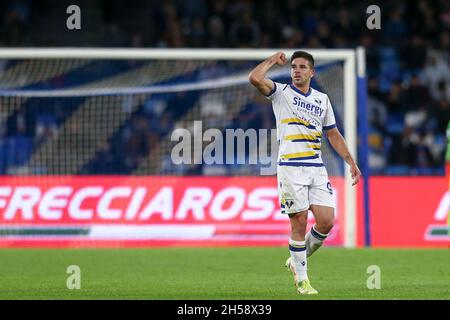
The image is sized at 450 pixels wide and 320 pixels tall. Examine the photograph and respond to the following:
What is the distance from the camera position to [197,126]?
18406 mm

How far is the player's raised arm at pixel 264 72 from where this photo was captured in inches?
379

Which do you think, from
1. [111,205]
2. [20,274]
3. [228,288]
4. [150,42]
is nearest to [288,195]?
[228,288]

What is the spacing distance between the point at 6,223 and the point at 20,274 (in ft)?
16.6

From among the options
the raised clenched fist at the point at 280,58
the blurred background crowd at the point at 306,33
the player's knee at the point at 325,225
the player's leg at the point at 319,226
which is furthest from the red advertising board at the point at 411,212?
the raised clenched fist at the point at 280,58

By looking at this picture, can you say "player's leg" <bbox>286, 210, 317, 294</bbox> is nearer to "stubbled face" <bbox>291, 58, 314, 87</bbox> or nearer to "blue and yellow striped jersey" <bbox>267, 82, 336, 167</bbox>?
"blue and yellow striped jersey" <bbox>267, 82, 336, 167</bbox>

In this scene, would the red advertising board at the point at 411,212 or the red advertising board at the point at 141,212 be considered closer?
the red advertising board at the point at 141,212

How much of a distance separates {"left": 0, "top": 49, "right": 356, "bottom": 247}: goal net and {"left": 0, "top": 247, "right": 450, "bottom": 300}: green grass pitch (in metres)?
1.06

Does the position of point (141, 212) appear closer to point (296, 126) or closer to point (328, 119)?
point (328, 119)

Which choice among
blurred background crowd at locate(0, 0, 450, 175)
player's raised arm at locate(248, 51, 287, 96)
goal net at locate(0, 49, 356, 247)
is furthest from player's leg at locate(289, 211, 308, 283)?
blurred background crowd at locate(0, 0, 450, 175)

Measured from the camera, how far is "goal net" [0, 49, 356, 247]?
17156 millimetres

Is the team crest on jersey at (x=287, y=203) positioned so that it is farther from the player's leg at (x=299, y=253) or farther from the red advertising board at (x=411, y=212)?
the red advertising board at (x=411, y=212)

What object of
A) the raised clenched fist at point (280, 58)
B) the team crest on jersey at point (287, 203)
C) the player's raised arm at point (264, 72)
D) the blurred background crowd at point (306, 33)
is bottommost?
the team crest on jersey at point (287, 203)

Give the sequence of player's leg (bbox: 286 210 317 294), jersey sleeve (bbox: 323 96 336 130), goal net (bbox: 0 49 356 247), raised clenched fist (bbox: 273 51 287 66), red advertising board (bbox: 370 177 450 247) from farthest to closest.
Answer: red advertising board (bbox: 370 177 450 247) < goal net (bbox: 0 49 356 247) < jersey sleeve (bbox: 323 96 336 130) < player's leg (bbox: 286 210 317 294) < raised clenched fist (bbox: 273 51 287 66)

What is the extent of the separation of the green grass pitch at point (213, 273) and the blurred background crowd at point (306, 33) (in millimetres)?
7139
